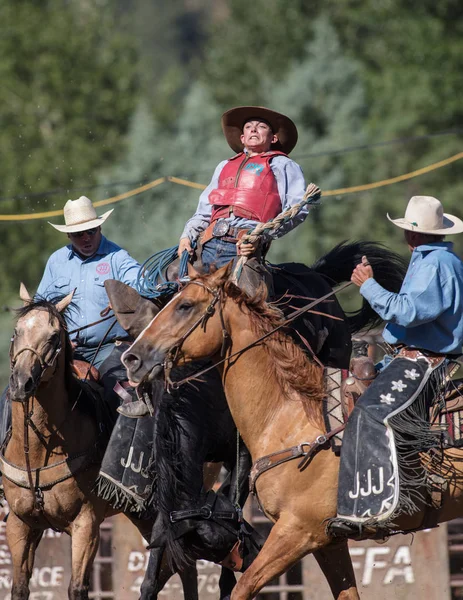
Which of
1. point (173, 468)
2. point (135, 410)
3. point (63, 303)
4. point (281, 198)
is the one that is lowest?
point (173, 468)

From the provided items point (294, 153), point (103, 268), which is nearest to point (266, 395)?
point (103, 268)

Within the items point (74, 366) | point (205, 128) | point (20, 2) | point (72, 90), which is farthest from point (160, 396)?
point (20, 2)

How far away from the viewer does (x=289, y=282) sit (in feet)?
26.2

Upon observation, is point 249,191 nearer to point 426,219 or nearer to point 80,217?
point 426,219

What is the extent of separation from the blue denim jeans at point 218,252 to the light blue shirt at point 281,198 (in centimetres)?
15

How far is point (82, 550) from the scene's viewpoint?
763 cm

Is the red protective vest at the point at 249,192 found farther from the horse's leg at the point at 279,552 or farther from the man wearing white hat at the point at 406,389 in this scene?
the horse's leg at the point at 279,552

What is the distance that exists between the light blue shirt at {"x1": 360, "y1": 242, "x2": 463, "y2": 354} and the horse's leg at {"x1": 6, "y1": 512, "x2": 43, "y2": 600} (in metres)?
2.96

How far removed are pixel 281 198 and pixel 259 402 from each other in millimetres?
1747

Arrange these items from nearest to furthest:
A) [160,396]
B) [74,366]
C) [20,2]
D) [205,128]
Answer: [160,396]
[74,366]
[205,128]
[20,2]

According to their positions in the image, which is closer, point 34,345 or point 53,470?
point 34,345

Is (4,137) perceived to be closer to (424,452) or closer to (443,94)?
(443,94)

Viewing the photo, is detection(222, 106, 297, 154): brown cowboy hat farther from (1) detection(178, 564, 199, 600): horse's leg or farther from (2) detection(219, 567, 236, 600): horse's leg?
(1) detection(178, 564, 199, 600): horse's leg

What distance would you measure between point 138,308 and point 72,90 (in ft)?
83.3
